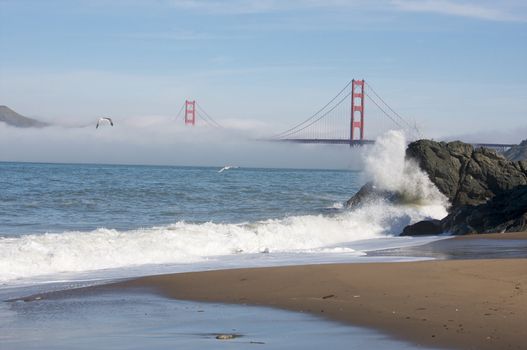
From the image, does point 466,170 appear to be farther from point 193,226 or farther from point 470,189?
point 193,226

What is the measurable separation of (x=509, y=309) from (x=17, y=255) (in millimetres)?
6566

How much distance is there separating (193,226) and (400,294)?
9547 millimetres

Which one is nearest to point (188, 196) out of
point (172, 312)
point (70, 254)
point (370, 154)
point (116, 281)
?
point (370, 154)

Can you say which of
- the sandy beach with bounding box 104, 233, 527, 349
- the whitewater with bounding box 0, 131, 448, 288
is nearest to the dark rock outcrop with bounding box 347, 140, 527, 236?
the whitewater with bounding box 0, 131, 448, 288

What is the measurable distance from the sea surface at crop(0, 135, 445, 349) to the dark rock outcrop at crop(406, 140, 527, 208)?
0.55 meters

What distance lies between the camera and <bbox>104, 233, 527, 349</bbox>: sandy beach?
558cm

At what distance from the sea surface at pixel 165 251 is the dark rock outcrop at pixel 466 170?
0.55 m

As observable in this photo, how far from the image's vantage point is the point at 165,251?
12.5 metres

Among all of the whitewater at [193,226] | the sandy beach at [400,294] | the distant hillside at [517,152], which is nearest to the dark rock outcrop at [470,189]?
the whitewater at [193,226]

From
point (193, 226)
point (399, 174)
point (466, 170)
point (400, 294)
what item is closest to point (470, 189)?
point (466, 170)

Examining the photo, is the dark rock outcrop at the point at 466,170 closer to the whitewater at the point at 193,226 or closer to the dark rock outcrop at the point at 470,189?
the dark rock outcrop at the point at 470,189

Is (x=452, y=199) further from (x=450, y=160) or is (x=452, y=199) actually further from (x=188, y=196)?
(x=188, y=196)

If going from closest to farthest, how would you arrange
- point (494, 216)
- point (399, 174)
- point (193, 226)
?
1. point (494, 216)
2. point (193, 226)
3. point (399, 174)

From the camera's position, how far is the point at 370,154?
85.4ft
